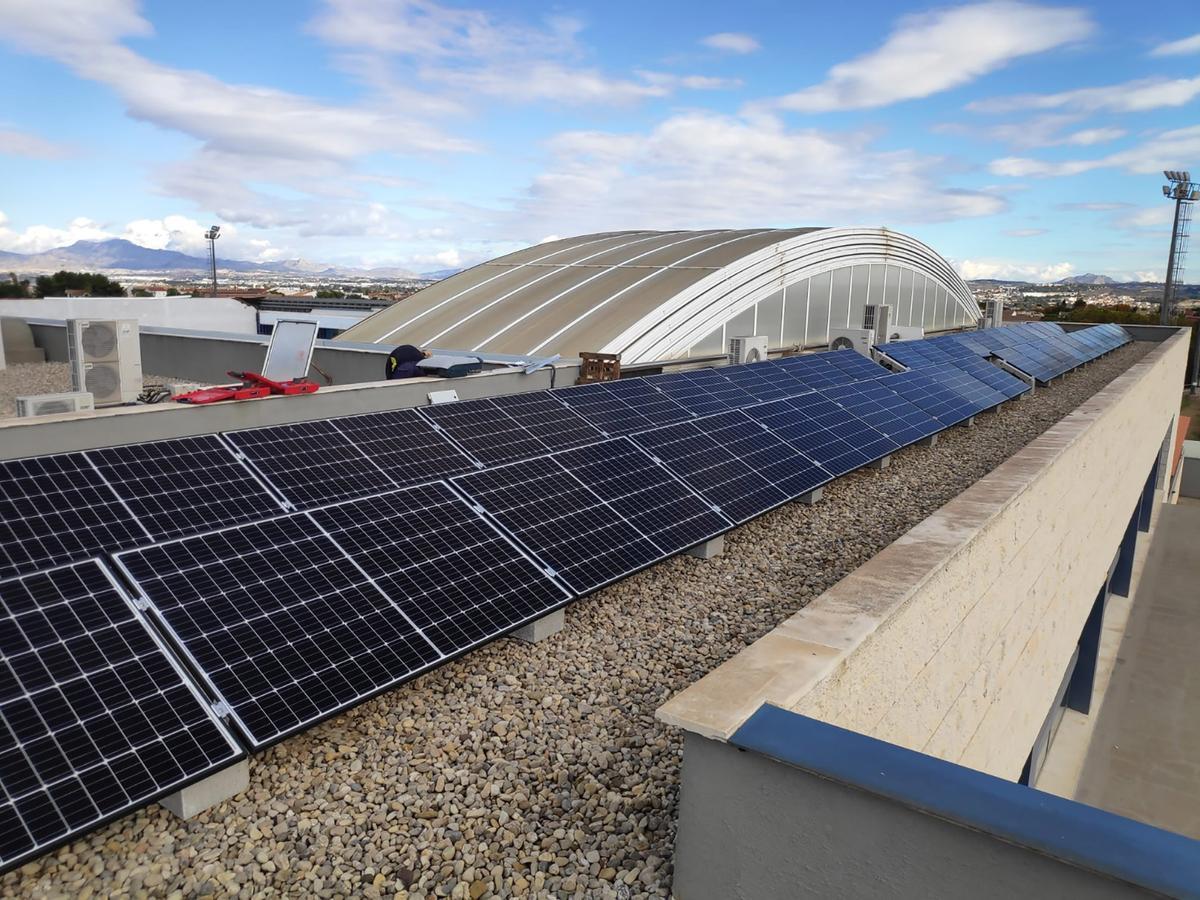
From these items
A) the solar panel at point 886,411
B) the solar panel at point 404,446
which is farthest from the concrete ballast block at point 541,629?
the solar panel at point 886,411

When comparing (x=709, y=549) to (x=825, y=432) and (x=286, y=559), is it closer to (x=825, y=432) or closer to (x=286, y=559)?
(x=286, y=559)

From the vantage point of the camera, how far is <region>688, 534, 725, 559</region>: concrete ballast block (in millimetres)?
11117

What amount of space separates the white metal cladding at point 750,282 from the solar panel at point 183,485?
14738 mm

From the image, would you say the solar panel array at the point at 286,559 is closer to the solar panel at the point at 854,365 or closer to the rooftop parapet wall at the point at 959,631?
the rooftop parapet wall at the point at 959,631

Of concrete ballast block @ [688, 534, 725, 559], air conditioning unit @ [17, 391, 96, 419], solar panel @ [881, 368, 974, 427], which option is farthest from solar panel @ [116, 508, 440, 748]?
solar panel @ [881, 368, 974, 427]

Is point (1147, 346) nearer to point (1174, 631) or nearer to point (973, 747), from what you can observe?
point (1174, 631)

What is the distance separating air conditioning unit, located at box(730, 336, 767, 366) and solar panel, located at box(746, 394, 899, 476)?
4.69 meters

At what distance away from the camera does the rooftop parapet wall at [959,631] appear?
625 centimetres

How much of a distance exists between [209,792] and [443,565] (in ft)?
10.00

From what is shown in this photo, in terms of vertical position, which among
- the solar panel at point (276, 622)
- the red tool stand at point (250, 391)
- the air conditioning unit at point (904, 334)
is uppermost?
the air conditioning unit at point (904, 334)

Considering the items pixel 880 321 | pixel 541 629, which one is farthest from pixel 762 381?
pixel 880 321

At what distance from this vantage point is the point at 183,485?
827 centimetres

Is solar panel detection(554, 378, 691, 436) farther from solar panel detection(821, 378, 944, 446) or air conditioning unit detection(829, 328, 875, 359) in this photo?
air conditioning unit detection(829, 328, 875, 359)

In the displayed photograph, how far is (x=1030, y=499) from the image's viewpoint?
11875 mm
